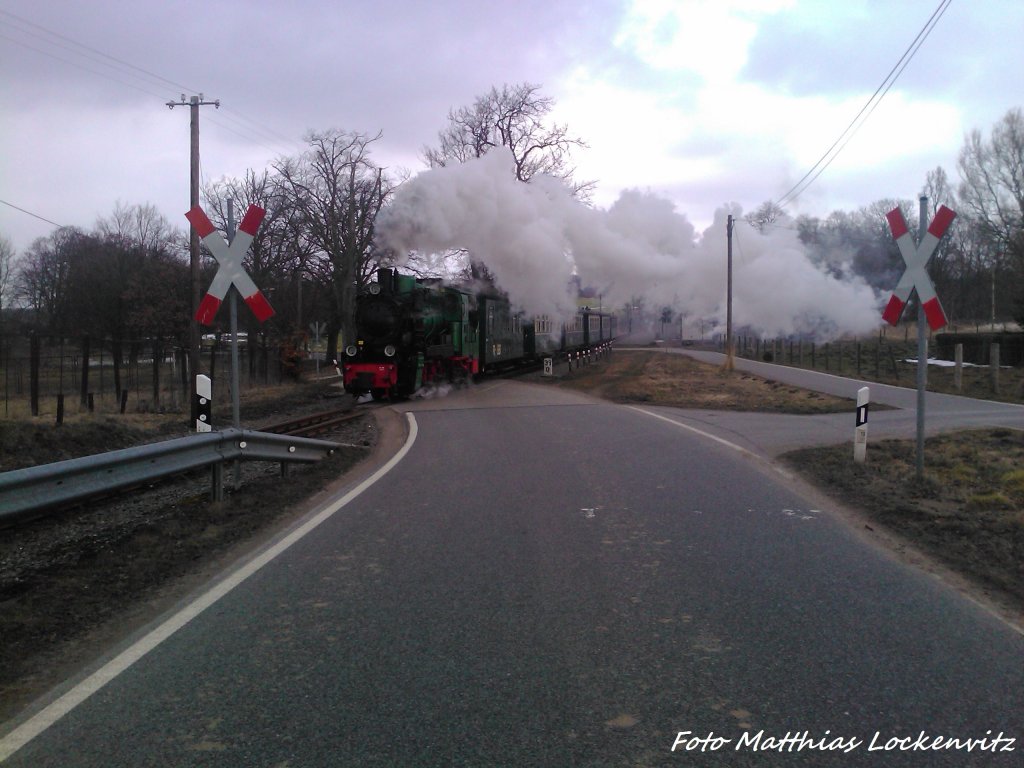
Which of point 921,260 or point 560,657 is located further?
point 921,260

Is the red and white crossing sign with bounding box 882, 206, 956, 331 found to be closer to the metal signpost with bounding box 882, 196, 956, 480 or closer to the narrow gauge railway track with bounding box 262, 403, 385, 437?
the metal signpost with bounding box 882, 196, 956, 480

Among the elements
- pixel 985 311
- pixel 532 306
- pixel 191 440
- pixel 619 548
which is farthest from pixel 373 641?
pixel 985 311

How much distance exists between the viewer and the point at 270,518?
8.13 meters

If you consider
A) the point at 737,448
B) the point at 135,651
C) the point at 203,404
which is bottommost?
the point at 135,651

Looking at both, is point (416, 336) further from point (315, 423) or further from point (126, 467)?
point (126, 467)

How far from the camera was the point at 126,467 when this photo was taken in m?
7.14

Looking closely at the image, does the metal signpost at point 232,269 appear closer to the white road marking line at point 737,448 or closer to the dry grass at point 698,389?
the white road marking line at point 737,448

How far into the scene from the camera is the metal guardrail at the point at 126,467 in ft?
19.2

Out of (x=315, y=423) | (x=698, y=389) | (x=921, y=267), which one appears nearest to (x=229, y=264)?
(x=921, y=267)

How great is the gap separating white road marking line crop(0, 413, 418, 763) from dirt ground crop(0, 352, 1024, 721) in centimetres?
19

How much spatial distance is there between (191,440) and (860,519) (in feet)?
22.0

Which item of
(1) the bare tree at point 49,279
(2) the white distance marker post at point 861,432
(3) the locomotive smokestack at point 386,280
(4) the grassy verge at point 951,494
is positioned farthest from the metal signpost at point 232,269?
(1) the bare tree at point 49,279

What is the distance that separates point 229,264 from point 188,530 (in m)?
3.01

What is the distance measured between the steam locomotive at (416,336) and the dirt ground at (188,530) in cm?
831
